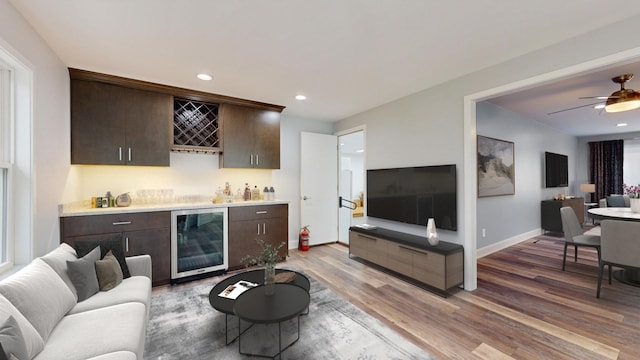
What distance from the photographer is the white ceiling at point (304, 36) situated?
177 centimetres

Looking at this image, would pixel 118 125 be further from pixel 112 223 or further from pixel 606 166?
pixel 606 166

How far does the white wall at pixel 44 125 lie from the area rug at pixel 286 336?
4.04 feet

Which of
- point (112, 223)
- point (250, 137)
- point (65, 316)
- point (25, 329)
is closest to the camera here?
point (25, 329)

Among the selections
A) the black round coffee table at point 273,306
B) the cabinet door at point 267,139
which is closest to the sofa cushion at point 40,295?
the black round coffee table at point 273,306

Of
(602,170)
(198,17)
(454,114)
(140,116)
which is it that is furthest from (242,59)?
(602,170)

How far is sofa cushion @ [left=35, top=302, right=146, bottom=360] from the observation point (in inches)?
50.8

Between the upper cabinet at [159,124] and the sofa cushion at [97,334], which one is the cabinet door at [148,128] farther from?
the sofa cushion at [97,334]

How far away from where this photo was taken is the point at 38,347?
1.25m

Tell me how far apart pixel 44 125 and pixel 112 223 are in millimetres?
1143

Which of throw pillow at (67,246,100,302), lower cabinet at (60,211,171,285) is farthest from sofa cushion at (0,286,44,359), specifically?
lower cabinet at (60,211,171,285)

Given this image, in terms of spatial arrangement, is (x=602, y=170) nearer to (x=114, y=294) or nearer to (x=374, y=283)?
(x=374, y=283)

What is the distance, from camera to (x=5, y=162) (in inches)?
74.5

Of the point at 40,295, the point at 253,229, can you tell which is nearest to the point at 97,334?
the point at 40,295

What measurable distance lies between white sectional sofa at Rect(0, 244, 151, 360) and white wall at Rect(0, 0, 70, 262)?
0.60 meters
